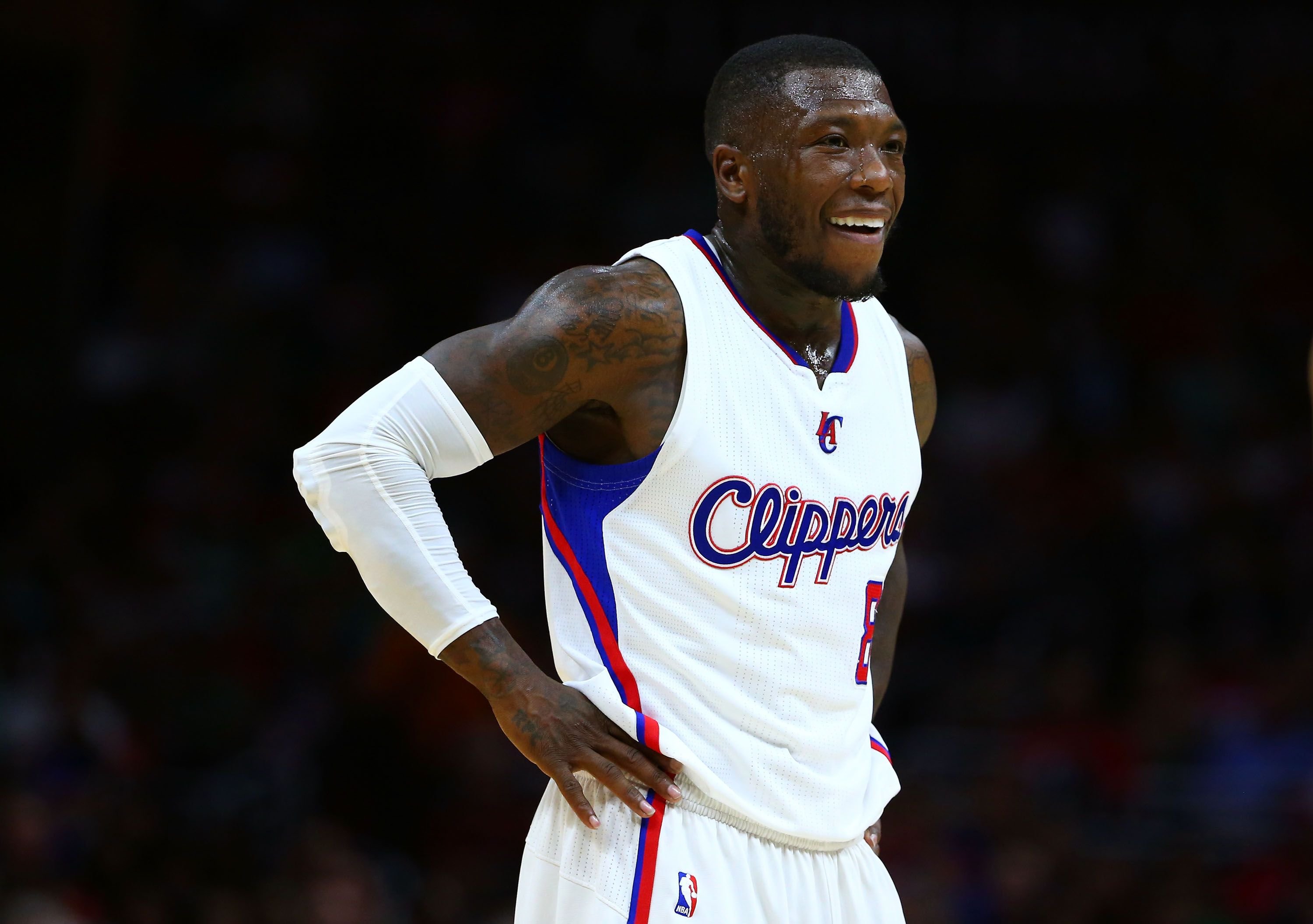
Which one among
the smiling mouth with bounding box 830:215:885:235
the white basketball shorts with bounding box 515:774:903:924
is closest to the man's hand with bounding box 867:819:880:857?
the white basketball shorts with bounding box 515:774:903:924

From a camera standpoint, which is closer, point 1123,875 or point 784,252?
point 784,252

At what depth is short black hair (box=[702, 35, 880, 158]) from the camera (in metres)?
3.49

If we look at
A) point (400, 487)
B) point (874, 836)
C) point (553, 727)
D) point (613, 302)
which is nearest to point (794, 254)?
point (613, 302)

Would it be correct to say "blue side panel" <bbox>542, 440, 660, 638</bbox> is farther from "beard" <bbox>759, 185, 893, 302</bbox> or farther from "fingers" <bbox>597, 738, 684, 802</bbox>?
"beard" <bbox>759, 185, 893, 302</bbox>

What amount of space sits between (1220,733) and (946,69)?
473cm

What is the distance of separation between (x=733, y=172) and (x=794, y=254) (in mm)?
233

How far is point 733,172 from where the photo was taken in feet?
11.7

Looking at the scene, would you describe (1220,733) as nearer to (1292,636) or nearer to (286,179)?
(1292,636)

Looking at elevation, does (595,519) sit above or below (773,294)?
below

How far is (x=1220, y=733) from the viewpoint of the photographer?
806 centimetres

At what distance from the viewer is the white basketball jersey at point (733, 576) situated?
3.27m

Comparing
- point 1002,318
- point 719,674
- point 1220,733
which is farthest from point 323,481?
point 1002,318

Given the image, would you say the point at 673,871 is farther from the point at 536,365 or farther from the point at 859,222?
the point at 859,222

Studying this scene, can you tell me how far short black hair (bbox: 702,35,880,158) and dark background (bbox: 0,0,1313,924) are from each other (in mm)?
4233
